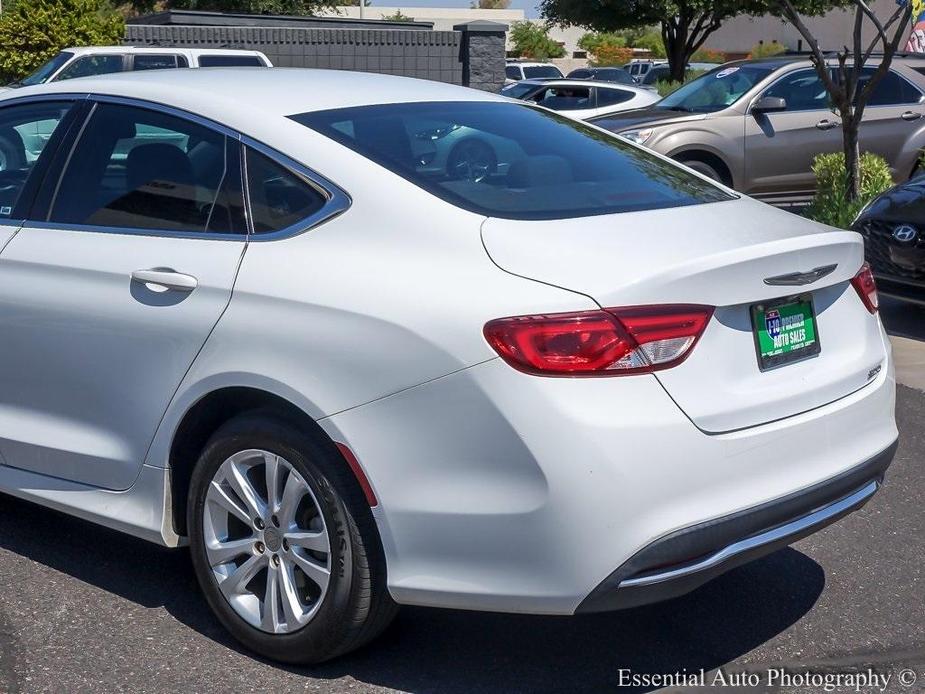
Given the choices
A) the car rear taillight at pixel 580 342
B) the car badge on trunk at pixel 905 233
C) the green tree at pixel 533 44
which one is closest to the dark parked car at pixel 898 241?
the car badge on trunk at pixel 905 233

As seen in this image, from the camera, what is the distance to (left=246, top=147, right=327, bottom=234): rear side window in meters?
3.74

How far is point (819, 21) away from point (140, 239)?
173 feet

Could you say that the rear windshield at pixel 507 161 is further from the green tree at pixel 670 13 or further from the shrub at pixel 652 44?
the shrub at pixel 652 44

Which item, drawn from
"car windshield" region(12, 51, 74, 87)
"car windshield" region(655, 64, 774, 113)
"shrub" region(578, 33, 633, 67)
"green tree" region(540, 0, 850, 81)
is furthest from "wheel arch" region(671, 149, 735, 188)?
"shrub" region(578, 33, 633, 67)

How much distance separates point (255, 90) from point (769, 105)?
9.46 metres

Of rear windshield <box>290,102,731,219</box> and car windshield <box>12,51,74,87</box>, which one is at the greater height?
rear windshield <box>290,102,731,219</box>

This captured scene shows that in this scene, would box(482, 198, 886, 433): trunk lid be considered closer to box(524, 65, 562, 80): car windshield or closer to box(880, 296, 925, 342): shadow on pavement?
box(880, 296, 925, 342): shadow on pavement

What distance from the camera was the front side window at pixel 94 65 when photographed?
50.2 feet

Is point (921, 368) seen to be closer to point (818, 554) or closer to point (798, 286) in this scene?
point (818, 554)

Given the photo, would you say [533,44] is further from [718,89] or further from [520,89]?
[718,89]

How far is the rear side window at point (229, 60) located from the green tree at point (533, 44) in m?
45.7

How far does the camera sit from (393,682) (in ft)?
12.1

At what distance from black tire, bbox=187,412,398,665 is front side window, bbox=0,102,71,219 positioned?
1.44 m

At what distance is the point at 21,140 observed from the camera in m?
5.04
